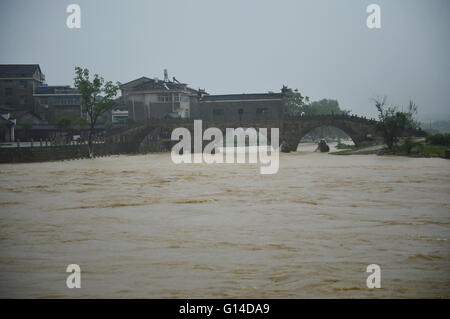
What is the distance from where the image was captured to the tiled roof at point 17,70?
6856 centimetres

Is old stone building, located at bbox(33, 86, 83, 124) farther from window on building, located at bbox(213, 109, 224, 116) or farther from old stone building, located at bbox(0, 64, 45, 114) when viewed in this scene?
window on building, located at bbox(213, 109, 224, 116)

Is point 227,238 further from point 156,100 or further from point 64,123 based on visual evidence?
point 156,100

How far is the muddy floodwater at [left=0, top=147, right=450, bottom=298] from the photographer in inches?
400

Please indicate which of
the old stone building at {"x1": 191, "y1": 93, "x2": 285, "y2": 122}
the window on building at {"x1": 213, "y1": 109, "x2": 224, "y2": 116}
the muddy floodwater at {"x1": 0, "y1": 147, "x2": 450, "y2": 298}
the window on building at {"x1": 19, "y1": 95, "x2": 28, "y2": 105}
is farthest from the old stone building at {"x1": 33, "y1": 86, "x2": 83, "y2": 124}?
the muddy floodwater at {"x1": 0, "y1": 147, "x2": 450, "y2": 298}

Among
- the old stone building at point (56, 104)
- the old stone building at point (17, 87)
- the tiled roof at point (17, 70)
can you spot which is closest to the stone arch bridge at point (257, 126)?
the old stone building at point (56, 104)

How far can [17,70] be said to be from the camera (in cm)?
6925

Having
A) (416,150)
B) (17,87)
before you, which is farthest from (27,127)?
(416,150)

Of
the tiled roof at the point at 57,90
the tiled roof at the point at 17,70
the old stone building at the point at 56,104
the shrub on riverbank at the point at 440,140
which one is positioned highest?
the tiled roof at the point at 17,70

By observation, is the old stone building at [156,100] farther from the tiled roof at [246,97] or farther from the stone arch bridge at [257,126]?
the stone arch bridge at [257,126]

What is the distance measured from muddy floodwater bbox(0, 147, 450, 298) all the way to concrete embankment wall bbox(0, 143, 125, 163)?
543 inches

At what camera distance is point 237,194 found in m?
23.8

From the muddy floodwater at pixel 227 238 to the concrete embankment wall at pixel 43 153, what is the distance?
1380 cm

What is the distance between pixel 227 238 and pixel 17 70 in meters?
62.8
